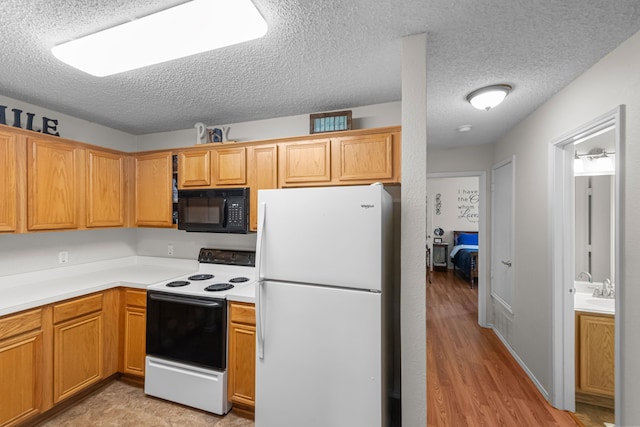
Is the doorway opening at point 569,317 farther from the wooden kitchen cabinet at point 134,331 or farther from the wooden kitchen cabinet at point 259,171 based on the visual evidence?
the wooden kitchen cabinet at point 134,331

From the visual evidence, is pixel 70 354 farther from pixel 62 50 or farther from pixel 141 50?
pixel 141 50

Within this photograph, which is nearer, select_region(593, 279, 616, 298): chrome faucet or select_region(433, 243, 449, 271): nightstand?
select_region(593, 279, 616, 298): chrome faucet

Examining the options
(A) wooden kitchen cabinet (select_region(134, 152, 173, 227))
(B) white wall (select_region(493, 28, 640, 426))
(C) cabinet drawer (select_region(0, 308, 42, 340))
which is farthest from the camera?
(A) wooden kitchen cabinet (select_region(134, 152, 173, 227))

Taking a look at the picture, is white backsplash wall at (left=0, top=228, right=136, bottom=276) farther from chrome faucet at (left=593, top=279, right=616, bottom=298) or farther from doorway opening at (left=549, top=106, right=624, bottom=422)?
chrome faucet at (left=593, top=279, right=616, bottom=298)

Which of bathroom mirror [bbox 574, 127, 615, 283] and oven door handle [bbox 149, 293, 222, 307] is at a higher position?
bathroom mirror [bbox 574, 127, 615, 283]

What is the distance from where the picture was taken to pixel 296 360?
1.67m

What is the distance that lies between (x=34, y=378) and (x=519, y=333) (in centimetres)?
414

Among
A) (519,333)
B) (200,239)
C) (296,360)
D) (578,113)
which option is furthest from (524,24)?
(200,239)

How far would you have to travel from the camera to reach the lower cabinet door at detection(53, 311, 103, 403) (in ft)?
6.82

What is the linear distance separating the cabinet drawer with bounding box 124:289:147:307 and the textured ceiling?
1.63 meters

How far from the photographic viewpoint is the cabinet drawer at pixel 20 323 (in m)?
1.78

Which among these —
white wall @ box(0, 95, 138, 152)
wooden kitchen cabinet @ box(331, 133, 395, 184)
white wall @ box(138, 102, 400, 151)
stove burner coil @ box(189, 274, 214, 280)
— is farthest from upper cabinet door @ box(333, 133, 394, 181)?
white wall @ box(0, 95, 138, 152)

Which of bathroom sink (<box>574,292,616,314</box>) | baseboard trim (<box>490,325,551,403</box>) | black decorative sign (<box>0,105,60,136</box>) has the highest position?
black decorative sign (<box>0,105,60,136</box>)

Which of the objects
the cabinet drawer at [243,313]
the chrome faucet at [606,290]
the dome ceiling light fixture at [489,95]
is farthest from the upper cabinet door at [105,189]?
the chrome faucet at [606,290]
